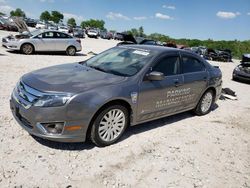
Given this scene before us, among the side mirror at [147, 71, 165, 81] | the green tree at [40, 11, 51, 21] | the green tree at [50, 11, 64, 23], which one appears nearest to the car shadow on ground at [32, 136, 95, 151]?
the side mirror at [147, 71, 165, 81]

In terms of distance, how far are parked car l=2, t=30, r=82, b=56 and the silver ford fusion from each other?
954 centimetres

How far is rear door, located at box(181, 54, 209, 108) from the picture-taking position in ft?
17.7

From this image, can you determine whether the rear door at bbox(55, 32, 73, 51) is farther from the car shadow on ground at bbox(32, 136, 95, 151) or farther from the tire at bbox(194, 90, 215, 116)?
the car shadow on ground at bbox(32, 136, 95, 151)

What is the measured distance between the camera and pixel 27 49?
13.6 m

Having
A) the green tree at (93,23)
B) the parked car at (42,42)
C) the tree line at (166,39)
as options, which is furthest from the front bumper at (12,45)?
the green tree at (93,23)

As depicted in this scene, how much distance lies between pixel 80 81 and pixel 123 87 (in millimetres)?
682

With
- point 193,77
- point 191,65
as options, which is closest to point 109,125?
point 193,77

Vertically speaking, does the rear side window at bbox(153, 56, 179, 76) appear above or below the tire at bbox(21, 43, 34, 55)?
above

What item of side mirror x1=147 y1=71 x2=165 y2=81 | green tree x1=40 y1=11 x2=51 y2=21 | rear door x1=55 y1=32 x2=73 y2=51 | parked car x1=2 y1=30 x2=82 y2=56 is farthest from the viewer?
green tree x1=40 y1=11 x2=51 y2=21

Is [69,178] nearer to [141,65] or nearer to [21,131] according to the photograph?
[21,131]

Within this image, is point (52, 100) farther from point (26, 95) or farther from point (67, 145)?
point (67, 145)

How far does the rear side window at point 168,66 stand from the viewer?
478 cm

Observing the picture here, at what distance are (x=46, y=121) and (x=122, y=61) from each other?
1.94 metres

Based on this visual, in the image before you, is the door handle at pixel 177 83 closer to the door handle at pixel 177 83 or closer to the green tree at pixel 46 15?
the door handle at pixel 177 83
